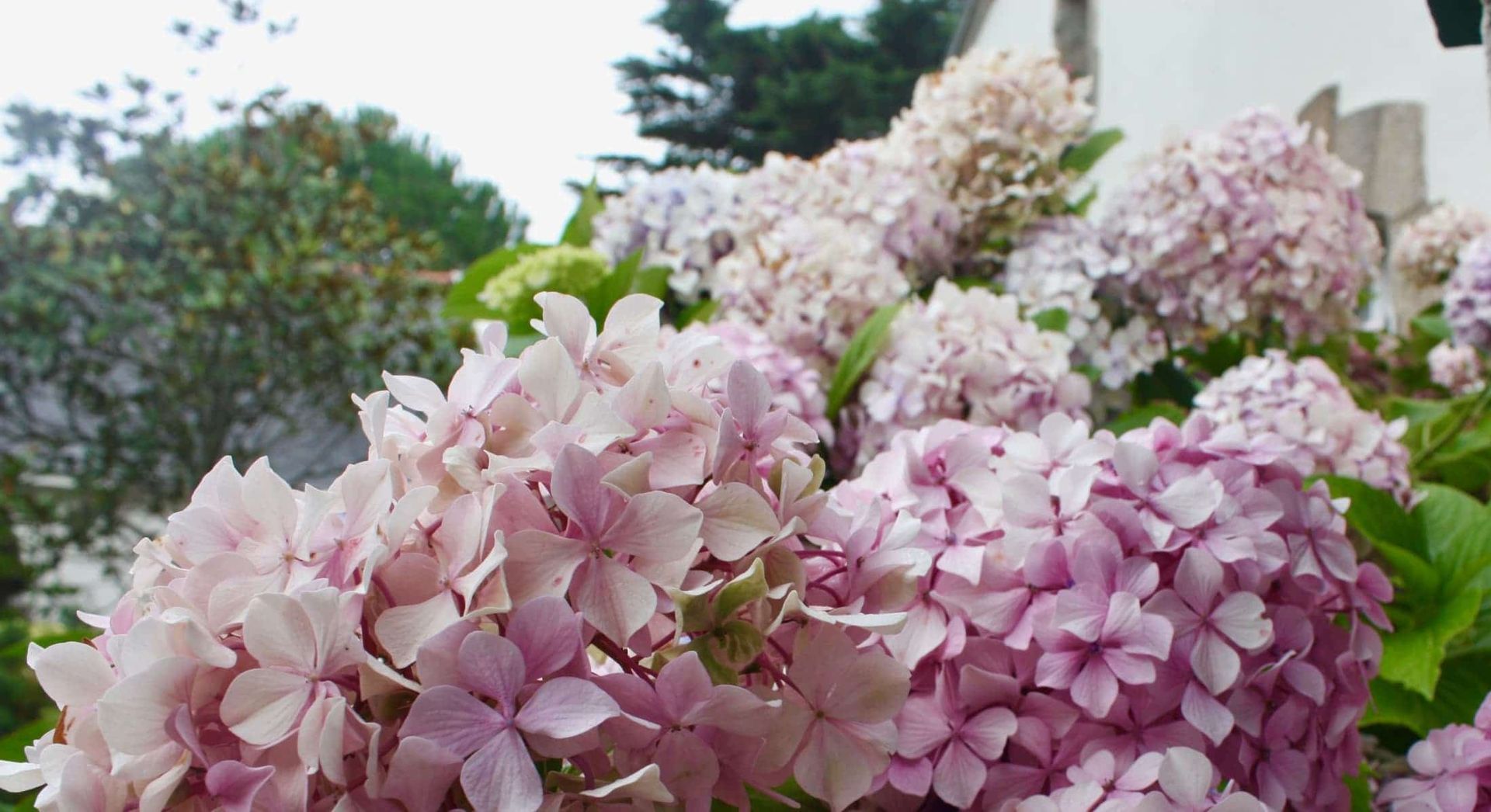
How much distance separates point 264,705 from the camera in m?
0.23

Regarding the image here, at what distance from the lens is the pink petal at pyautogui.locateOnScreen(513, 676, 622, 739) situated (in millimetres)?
225

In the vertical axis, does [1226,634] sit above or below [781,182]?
below

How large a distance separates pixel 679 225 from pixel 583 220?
17 centimetres

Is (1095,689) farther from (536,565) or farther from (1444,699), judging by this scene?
(1444,699)

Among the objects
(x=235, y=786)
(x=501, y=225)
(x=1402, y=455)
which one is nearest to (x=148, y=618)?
(x=235, y=786)

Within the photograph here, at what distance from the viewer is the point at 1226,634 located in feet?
1.12

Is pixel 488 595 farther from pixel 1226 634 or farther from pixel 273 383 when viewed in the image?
pixel 273 383

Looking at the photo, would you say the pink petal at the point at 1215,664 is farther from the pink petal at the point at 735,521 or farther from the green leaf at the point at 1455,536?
the green leaf at the point at 1455,536

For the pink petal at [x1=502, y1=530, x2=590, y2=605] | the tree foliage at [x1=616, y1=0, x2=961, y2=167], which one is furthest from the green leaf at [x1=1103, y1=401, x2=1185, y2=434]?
the tree foliage at [x1=616, y1=0, x2=961, y2=167]

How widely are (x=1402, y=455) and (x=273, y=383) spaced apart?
356 cm

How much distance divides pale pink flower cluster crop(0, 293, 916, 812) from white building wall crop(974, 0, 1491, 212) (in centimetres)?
83

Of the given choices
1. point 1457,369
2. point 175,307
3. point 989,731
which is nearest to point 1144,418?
point 989,731

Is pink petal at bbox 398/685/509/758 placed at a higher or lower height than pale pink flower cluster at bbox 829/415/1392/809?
higher

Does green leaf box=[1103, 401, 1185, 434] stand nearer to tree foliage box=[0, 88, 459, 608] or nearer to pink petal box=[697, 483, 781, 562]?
pink petal box=[697, 483, 781, 562]
